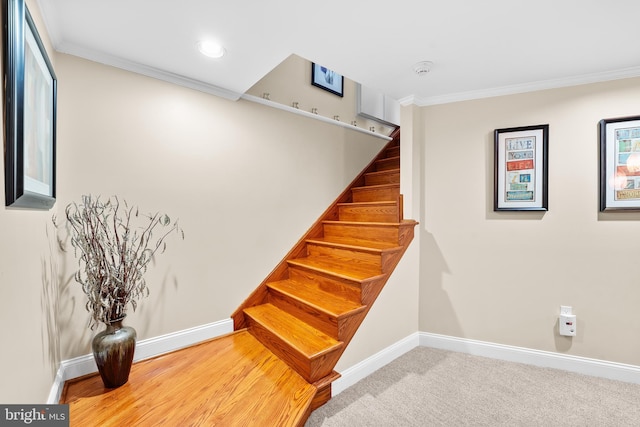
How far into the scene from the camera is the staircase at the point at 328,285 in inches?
70.6

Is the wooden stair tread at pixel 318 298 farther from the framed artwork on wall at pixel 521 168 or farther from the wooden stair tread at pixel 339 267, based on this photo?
the framed artwork on wall at pixel 521 168

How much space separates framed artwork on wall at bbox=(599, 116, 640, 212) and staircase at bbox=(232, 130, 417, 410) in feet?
4.41

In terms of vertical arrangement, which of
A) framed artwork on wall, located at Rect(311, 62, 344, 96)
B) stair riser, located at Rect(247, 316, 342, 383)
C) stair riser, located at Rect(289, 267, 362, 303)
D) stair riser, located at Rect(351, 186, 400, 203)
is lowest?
stair riser, located at Rect(247, 316, 342, 383)

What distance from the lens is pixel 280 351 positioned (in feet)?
6.29

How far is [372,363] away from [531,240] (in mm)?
1535

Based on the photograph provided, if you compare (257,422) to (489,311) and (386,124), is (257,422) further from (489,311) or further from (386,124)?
(386,124)

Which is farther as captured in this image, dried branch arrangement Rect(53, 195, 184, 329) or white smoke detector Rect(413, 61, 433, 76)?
white smoke detector Rect(413, 61, 433, 76)

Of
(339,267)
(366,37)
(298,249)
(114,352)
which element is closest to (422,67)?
(366,37)

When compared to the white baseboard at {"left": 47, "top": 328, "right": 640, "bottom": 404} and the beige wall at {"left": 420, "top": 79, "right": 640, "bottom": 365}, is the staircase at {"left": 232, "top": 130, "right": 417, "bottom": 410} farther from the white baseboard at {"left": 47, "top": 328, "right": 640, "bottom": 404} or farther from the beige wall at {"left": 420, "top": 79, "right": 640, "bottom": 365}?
the beige wall at {"left": 420, "top": 79, "right": 640, "bottom": 365}

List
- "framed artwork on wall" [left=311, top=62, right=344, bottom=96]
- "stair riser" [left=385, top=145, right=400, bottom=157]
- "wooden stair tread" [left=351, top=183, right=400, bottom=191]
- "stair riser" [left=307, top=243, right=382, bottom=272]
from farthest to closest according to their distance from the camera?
"stair riser" [left=385, top=145, right=400, bottom=157]
"framed artwork on wall" [left=311, top=62, right=344, bottom=96]
"wooden stair tread" [left=351, top=183, right=400, bottom=191]
"stair riser" [left=307, top=243, right=382, bottom=272]

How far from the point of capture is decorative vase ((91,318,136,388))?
155cm

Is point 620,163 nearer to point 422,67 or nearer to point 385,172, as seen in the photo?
point 422,67

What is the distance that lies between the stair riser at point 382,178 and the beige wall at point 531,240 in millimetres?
536

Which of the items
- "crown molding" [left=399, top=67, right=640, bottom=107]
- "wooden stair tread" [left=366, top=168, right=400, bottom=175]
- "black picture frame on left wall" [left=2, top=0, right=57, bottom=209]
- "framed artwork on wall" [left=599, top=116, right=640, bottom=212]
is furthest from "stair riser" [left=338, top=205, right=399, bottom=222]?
"black picture frame on left wall" [left=2, top=0, right=57, bottom=209]
